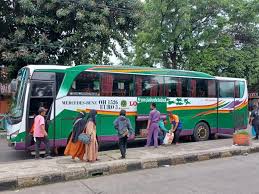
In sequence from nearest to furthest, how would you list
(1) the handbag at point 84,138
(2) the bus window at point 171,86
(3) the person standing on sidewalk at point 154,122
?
(1) the handbag at point 84,138 < (3) the person standing on sidewalk at point 154,122 < (2) the bus window at point 171,86

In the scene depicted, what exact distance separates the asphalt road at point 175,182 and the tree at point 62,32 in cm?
962

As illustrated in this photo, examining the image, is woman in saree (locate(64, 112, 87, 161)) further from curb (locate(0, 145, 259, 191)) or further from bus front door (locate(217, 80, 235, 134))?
bus front door (locate(217, 80, 235, 134))

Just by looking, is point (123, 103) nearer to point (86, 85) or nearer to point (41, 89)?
point (86, 85)

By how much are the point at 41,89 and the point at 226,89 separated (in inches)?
320

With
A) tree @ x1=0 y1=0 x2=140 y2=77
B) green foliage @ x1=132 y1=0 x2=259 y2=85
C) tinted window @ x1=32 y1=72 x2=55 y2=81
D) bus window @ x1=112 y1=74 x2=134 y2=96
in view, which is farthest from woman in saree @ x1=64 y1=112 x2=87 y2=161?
green foliage @ x1=132 y1=0 x2=259 y2=85

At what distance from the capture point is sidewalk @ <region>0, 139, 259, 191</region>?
23.9ft

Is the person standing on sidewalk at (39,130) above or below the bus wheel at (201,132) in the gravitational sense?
above

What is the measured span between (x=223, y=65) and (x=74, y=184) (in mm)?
18083

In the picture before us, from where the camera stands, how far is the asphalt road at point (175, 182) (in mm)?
6637

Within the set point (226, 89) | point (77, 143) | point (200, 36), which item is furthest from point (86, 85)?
point (200, 36)

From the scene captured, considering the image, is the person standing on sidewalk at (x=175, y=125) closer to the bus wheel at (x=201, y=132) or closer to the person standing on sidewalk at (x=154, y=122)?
the person standing on sidewalk at (x=154, y=122)

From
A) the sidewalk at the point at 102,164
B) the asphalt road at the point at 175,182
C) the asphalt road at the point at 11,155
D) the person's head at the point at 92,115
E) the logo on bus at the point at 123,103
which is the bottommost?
the asphalt road at the point at 175,182

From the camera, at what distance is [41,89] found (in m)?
10.2

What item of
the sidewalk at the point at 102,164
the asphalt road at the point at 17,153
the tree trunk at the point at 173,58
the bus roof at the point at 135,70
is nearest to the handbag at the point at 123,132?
the sidewalk at the point at 102,164
